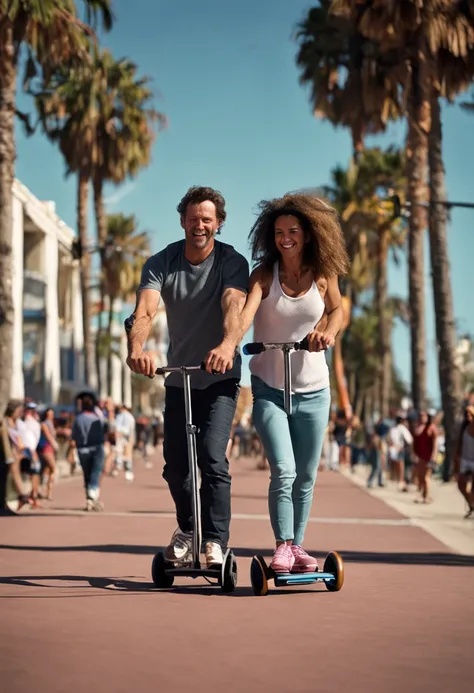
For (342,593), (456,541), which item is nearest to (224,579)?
(342,593)

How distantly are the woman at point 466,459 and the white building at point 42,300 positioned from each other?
31.7 metres

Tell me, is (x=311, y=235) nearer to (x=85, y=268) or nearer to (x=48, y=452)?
(x=48, y=452)

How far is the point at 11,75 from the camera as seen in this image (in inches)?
972

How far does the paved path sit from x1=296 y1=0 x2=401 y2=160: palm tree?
871 inches

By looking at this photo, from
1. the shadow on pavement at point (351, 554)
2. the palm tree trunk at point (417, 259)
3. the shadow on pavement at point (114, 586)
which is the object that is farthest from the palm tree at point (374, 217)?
the shadow on pavement at point (114, 586)

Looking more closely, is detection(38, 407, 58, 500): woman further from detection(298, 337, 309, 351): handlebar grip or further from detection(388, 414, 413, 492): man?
detection(298, 337, 309, 351): handlebar grip

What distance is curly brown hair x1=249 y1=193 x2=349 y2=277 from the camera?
26.0ft

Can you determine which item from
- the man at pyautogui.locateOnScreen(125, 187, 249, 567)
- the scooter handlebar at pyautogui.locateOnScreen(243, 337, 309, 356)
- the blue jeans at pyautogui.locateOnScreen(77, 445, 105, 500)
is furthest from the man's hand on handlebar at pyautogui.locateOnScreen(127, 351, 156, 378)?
the blue jeans at pyautogui.locateOnScreen(77, 445, 105, 500)

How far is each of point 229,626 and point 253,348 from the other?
5.60ft

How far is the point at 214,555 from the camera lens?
301 inches

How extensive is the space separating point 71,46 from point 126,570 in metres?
17.0

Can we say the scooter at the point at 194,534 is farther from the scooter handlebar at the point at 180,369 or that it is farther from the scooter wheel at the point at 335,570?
the scooter wheel at the point at 335,570

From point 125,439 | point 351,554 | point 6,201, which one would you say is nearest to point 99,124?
point 125,439

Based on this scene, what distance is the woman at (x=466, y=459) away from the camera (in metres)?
18.1
